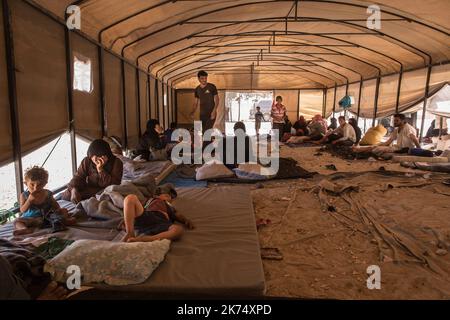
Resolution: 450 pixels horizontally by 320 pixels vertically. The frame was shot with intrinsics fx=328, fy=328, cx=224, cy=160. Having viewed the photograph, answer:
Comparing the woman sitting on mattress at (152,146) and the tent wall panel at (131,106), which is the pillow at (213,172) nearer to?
the woman sitting on mattress at (152,146)

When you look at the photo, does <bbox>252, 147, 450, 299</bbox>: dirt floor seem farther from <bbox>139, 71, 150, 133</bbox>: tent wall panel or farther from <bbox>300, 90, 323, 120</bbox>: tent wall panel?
<bbox>300, 90, 323, 120</bbox>: tent wall panel

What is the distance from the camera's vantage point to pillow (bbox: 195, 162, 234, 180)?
5.36m

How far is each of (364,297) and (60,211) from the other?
2.58 meters

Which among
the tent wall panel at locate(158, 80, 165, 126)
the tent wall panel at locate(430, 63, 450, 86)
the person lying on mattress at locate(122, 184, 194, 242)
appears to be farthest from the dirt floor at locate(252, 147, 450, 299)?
the tent wall panel at locate(158, 80, 165, 126)

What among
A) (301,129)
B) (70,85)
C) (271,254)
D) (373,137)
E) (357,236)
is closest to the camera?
(271,254)

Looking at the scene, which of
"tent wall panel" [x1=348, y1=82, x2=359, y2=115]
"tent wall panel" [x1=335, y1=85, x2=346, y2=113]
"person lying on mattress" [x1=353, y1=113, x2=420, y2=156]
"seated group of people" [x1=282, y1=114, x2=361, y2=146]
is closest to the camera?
"person lying on mattress" [x1=353, y1=113, x2=420, y2=156]

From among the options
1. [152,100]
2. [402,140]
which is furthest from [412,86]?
[152,100]

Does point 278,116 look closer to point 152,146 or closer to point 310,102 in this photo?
point 310,102

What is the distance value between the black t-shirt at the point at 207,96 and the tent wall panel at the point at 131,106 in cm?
165

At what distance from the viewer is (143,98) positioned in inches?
346

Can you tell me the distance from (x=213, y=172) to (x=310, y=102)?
11618 millimetres

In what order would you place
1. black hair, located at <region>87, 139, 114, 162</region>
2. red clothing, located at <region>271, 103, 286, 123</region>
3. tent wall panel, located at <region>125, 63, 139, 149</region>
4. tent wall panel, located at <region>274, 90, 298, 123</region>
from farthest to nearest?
tent wall panel, located at <region>274, 90, 298, 123</region>, red clothing, located at <region>271, 103, 286, 123</region>, tent wall panel, located at <region>125, 63, 139, 149</region>, black hair, located at <region>87, 139, 114, 162</region>

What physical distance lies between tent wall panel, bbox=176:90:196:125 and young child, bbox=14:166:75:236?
41.1 feet

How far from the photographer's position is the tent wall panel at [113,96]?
5.83 meters
